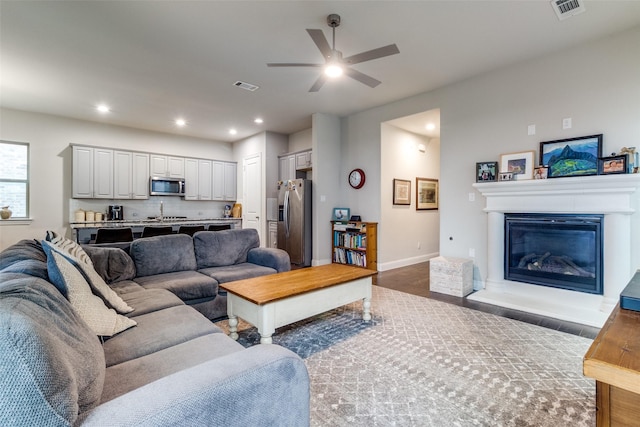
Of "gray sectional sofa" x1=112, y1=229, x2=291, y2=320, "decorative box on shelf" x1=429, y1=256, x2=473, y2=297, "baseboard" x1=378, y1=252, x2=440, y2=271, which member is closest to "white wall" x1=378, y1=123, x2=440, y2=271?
"baseboard" x1=378, y1=252, x2=440, y2=271

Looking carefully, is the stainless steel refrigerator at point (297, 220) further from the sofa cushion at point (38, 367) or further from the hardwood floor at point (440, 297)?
the sofa cushion at point (38, 367)

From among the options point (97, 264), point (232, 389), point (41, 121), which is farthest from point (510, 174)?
point (41, 121)

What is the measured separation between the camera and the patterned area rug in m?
1.68

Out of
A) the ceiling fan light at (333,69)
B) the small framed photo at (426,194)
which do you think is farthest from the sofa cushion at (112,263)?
the small framed photo at (426,194)

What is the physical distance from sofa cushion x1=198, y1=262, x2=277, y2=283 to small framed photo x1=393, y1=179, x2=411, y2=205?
3.01 m

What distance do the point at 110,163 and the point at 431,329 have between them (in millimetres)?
6613

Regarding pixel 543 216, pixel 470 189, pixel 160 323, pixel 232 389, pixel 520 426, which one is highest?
pixel 470 189

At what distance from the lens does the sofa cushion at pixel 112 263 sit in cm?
282

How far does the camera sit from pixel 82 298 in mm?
1590

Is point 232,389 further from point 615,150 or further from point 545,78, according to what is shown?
point 545,78

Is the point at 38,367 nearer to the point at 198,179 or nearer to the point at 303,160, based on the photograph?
the point at 303,160

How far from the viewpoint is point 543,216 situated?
347cm

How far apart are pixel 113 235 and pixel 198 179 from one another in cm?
271

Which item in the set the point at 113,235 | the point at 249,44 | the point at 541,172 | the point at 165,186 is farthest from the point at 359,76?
the point at 165,186
